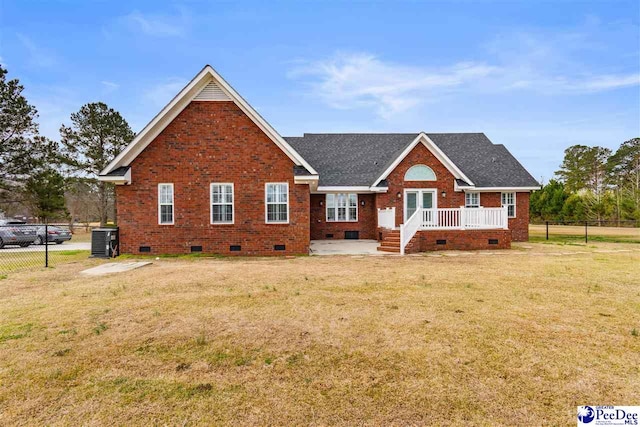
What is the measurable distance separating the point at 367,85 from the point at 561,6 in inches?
622

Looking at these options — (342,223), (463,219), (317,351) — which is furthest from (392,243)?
(317,351)

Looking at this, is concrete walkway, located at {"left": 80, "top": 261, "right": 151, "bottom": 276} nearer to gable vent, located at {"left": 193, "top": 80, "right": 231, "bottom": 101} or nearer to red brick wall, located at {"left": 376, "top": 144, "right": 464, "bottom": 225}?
gable vent, located at {"left": 193, "top": 80, "right": 231, "bottom": 101}

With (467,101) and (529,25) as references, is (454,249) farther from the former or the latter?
(467,101)

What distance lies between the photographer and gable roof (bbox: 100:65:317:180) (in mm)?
14273

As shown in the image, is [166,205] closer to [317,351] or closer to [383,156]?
[317,351]

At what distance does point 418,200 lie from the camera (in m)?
19.7

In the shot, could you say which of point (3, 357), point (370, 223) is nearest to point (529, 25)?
point (370, 223)

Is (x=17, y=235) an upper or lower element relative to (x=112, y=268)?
upper

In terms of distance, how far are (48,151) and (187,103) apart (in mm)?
21488

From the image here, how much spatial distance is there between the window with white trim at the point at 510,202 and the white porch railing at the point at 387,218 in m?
8.35

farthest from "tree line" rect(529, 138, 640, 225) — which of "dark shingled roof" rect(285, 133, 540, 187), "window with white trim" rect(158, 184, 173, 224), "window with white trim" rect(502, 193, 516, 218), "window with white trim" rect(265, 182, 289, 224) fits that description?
"window with white trim" rect(158, 184, 173, 224)

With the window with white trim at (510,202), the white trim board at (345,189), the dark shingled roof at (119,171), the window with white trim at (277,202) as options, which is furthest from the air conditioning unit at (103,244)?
the window with white trim at (510,202)

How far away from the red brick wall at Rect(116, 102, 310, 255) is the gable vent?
9.6 inches

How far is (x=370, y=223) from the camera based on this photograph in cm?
2094
